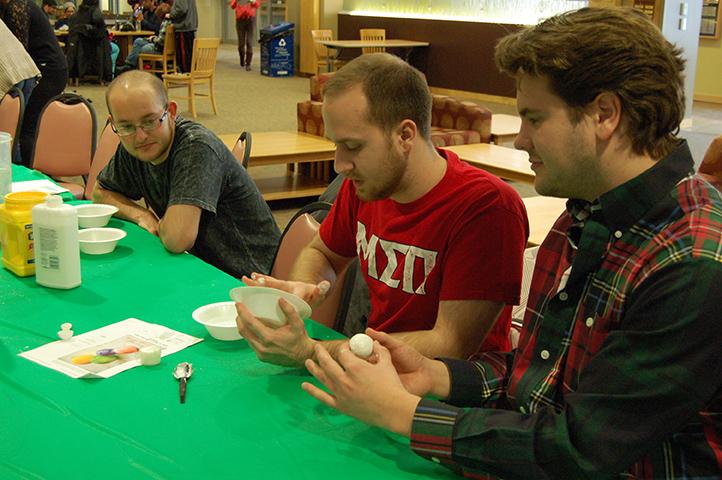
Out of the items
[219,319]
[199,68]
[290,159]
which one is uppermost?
[199,68]

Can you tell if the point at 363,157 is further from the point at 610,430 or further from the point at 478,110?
the point at 478,110

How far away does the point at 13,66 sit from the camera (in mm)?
4770

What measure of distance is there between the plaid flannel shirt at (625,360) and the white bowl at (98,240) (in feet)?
4.46

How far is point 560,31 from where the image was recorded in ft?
3.91

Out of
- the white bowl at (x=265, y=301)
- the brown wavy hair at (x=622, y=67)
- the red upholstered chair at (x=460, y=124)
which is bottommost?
the red upholstered chair at (x=460, y=124)

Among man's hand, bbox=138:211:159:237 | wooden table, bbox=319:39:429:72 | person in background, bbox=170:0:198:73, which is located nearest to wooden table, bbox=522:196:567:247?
man's hand, bbox=138:211:159:237

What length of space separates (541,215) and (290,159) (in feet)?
7.68

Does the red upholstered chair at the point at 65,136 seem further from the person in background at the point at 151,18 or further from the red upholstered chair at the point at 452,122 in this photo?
the person in background at the point at 151,18

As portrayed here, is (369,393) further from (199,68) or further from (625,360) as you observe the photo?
(199,68)

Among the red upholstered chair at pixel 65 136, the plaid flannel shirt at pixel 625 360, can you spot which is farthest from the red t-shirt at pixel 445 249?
the red upholstered chair at pixel 65 136

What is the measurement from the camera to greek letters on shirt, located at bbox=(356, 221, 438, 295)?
1.82 metres

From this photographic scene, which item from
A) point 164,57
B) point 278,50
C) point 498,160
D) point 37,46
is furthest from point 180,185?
point 278,50

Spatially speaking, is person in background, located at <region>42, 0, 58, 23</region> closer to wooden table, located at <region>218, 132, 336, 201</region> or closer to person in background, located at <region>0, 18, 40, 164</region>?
wooden table, located at <region>218, 132, 336, 201</region>

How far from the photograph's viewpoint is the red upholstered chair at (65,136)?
4.52m
